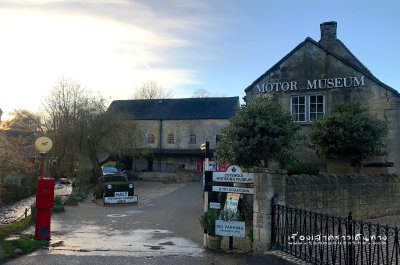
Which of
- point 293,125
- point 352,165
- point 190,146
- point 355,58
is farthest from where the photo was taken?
point 190,146

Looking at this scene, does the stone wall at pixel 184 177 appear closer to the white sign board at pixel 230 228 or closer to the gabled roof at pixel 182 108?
the gabled roof at pixel 182 108

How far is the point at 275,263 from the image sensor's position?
7367 mm

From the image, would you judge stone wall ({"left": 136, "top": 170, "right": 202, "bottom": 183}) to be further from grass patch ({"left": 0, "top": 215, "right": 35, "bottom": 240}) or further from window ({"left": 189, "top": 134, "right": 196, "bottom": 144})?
grass patch ({"left": 0, "top": 215, "right": 35, "bottom": 240})

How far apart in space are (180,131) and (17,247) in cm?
3172

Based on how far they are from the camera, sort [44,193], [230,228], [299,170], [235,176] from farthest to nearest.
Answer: [299,170]
[44,193]
[235,176]
[230,228]

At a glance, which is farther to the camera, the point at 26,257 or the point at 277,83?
the point at 277,83

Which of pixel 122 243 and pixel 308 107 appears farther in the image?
pixel 308 107

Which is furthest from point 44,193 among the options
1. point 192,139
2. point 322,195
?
point 192,139

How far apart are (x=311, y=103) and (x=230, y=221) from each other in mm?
11581

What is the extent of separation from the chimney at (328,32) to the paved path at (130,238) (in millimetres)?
11505

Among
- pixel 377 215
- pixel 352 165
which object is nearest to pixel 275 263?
pixel 377 215

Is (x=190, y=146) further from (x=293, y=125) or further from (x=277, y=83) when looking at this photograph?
(x=293, y=125)

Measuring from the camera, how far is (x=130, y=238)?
10.4 metres

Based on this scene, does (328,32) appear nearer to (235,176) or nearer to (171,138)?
(235,176)
